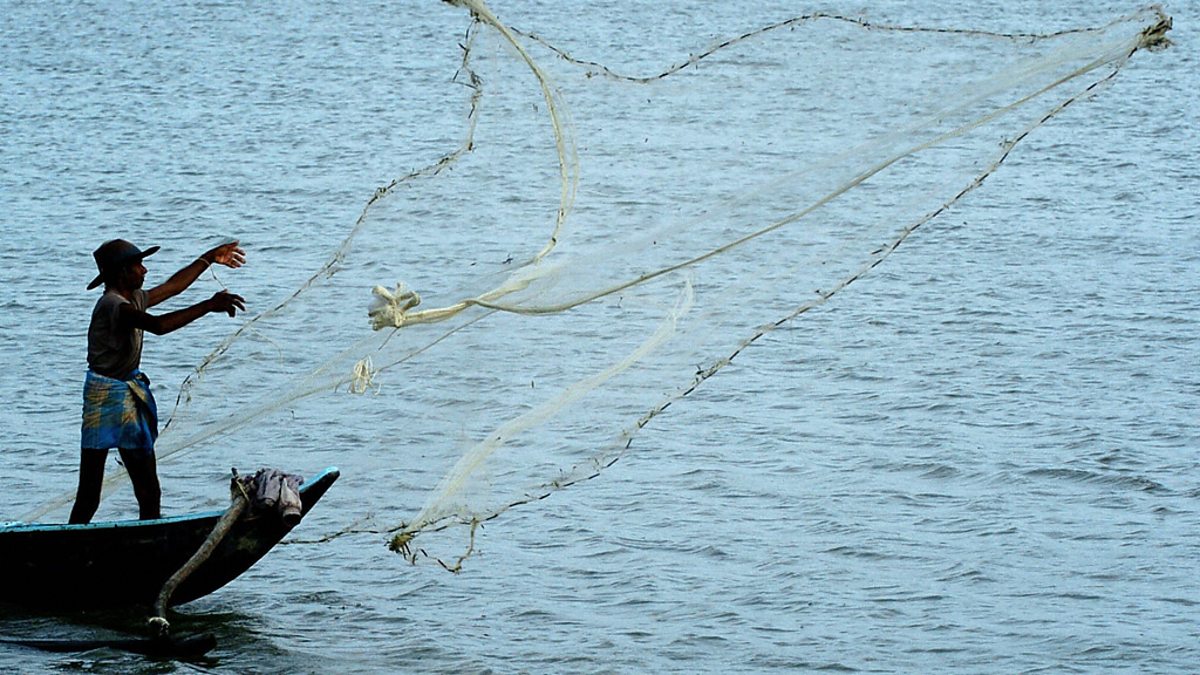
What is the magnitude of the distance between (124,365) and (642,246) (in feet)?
7.42

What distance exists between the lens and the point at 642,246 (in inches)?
288

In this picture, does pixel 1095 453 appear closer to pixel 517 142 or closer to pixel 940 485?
pixel 940 485

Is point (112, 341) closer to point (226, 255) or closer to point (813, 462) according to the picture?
point (226, 255)

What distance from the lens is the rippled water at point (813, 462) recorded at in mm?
7656

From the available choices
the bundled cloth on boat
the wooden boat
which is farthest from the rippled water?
the bundled cloth on boat

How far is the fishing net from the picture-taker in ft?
23.0

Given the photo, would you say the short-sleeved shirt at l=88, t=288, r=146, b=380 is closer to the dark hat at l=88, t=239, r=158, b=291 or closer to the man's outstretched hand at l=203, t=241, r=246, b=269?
the dark hat at l=88, t=239, r=158, b=291

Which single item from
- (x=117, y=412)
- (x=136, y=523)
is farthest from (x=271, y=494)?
(x=117, y=412)

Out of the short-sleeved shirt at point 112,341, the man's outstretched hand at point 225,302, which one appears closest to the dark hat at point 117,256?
the short-sleeved shirt at point 112,341

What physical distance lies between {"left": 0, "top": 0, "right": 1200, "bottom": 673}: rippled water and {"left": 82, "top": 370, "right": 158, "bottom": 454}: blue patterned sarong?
90 centimetres

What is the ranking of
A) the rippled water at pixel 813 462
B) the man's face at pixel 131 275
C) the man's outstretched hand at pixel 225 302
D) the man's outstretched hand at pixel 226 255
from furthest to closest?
the rippled water at pixel 813 462 → the man's face at pixel 131 275 → the man's outstretched hand at pixel 226 255 → the man's outstretched hand at pixel 225 302

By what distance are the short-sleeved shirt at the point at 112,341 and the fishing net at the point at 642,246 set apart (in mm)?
811

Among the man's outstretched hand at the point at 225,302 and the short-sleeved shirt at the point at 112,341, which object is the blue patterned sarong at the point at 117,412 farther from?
the man's outstretched hand at the point at 225,302

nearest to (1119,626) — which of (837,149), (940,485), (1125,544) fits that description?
(1125,544)
